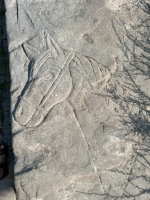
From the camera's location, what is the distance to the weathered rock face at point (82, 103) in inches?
121

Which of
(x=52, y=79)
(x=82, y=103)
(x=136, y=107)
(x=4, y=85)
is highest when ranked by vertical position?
(x=4, y=85)

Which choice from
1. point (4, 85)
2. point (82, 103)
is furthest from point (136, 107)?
point (4, 85)

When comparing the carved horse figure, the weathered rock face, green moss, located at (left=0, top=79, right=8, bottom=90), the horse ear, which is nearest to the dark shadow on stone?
the weathered rock face

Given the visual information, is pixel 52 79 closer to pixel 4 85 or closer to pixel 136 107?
pixel 136 107

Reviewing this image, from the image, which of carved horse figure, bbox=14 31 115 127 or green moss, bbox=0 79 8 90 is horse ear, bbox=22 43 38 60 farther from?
green moss, bbox=0 79 8 90

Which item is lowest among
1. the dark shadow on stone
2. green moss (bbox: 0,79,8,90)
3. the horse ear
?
the dark shadow on stone

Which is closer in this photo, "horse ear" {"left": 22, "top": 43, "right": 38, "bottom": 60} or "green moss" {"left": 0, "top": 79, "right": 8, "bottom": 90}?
"horse ear" {"left": 22, "top": 43, "right": 38, "bottom": 60}

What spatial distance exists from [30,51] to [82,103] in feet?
2.92

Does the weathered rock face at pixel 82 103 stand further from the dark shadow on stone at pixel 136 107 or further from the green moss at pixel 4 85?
the green moss at pixel 4 85

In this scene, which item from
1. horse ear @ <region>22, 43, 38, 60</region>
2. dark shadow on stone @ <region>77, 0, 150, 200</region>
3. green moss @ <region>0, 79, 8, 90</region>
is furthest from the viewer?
green moss @ <region>0, 79, 8, 90</region>

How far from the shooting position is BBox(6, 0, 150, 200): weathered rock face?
308 cm

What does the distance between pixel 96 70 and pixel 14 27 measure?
1189mm

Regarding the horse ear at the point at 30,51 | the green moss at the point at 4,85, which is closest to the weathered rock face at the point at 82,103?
the horse ear at the point at 30,51

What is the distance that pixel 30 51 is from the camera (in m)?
3.35
